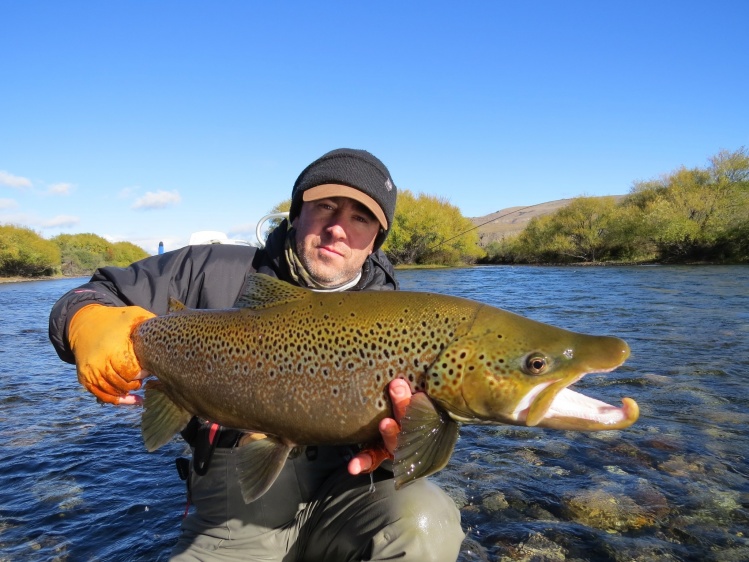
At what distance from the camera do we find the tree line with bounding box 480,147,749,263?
3759 centimetres

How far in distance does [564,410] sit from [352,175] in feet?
5.50

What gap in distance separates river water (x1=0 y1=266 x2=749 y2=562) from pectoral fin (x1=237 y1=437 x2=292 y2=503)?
4.78 feet

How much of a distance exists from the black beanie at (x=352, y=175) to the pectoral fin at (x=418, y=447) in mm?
1314

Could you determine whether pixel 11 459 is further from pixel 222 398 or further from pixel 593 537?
pixel 593 537

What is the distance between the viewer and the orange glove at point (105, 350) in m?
2.35

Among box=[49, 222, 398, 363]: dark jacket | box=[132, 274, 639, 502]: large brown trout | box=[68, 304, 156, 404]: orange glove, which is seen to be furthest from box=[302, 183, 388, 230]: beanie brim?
box=[68, 304, 156, 404]: orange glove

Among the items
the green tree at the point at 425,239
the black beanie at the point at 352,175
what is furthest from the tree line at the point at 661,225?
the black beanie at the point at 352,175

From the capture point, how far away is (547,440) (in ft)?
16.2

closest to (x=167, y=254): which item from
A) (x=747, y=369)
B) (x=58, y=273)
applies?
(x=747, y=369)

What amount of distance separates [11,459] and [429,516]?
14.2ft

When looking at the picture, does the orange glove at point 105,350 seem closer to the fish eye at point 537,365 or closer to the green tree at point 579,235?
the fish eye at point 537,365

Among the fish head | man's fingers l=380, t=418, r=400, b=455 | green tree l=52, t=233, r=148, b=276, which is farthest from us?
green tree l=52, t=233, r=148, b=276

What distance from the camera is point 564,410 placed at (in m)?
1.99

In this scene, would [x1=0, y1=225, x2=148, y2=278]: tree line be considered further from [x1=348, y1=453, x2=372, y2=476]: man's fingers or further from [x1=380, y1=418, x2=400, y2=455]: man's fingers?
[x1=380, y1=418, x2=400, y2=455]: man's fingers
